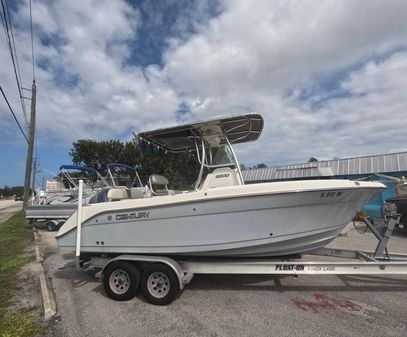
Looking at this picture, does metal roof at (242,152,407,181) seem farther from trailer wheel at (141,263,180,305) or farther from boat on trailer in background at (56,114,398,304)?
trailer wheel at (141,263,180,305)

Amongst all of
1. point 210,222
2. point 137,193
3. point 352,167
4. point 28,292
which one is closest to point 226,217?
point 210,222

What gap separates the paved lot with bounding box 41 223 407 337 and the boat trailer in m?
0.25

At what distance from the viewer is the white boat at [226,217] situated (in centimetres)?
469

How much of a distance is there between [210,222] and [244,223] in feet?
1.58

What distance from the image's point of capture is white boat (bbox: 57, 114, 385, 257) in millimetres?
4688

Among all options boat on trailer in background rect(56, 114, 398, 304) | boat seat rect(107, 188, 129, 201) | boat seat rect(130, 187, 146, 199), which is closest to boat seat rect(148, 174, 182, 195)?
boat on trailer in background rect(56, 114, 398, 304)

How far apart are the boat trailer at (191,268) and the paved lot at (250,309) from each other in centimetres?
25

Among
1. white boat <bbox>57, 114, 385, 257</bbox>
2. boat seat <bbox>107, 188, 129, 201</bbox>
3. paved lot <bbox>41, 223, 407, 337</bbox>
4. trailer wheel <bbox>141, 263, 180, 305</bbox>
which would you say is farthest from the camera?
boat seat <bbox>107, 188, 129, 201</bbox>

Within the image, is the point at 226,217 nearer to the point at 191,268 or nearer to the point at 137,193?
the point at 191,268

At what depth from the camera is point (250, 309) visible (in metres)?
4.70

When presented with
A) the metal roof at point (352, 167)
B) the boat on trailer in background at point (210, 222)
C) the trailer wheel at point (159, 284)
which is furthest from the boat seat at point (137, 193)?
the metal roof at point (352, 167)

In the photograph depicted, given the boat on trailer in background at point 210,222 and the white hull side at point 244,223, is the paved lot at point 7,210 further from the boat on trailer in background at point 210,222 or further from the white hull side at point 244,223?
the white hull side at point 244,223

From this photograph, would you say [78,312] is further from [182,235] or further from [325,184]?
[325,184]

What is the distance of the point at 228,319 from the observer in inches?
173
